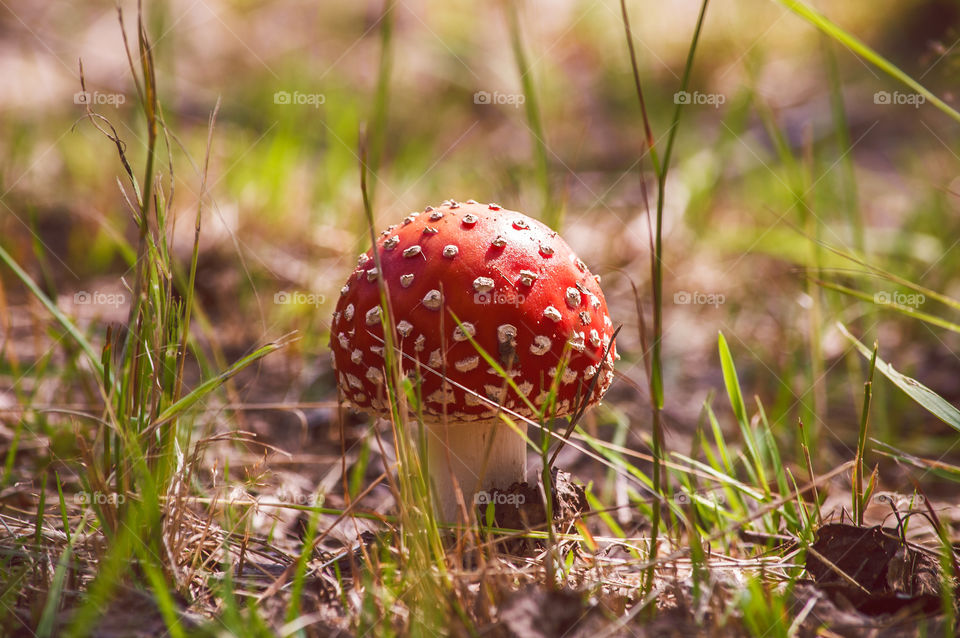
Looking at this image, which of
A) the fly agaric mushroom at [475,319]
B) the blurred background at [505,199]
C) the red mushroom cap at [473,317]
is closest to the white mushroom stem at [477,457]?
the fly agaric mushroom at [475,319]

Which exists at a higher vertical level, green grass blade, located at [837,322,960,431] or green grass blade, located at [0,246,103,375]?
green grass blade, located at [0,246,103,375]

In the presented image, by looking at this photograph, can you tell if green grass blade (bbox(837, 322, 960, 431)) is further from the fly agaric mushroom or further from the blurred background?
the fly agaric mushroom

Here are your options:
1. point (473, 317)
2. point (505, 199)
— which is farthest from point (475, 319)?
point (505, 199)

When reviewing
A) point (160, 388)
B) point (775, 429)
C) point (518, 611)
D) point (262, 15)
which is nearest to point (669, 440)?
point (775, 429)

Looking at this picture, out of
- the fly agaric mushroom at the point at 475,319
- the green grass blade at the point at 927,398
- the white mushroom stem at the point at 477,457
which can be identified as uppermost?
the fly agaric mushroom at the point at 475,319

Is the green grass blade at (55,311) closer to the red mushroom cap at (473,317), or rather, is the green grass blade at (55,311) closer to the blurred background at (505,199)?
the blurred background at (505,199)

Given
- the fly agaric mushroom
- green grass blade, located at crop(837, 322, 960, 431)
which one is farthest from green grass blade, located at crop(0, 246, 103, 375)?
green grass blade, located at crop(837, 322, 960, 431)
